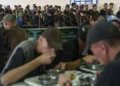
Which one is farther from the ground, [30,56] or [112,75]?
[112,75]

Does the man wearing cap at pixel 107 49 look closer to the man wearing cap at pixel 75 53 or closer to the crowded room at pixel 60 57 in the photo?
the crowded room at pixel 60 57

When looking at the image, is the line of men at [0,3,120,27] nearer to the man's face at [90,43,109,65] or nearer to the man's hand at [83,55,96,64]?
the man's hand at [83,55,96,64]

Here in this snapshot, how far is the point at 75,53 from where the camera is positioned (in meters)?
3.66

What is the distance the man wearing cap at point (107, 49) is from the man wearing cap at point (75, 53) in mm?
1657

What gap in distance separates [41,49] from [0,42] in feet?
7.37

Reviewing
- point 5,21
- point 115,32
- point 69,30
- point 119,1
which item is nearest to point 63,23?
point 69,30

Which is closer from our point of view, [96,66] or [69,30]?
[96,66]

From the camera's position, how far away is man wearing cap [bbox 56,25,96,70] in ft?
11.2

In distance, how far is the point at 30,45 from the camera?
268 cm

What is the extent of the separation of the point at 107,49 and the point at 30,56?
1197 mm

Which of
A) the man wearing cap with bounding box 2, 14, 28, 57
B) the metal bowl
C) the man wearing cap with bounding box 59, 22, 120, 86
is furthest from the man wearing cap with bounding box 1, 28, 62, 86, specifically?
the man wearing cap with bounding box 2, 14, 28, 57

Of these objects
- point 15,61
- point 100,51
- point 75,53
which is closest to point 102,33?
point 100,51

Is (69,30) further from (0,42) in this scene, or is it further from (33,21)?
(0,42)

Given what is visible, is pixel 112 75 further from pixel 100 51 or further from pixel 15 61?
pixel 15 61
